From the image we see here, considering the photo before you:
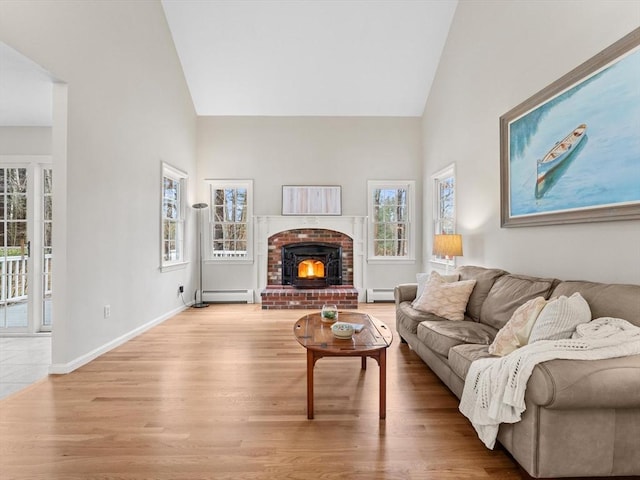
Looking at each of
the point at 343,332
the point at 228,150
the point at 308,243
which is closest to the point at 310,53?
the point at 228,150

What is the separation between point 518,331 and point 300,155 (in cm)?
493

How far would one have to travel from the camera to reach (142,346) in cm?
385

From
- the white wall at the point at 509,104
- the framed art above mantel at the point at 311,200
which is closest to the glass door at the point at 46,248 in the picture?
the framed art above mantel at the point at 311,200

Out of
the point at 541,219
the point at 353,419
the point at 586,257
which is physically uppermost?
the point at 541,219

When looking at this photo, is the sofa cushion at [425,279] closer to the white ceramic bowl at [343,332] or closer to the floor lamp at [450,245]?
the floor lamp at [450,245]

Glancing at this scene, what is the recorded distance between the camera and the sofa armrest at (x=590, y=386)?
154 cm

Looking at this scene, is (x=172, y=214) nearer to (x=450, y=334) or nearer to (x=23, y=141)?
(x=23, y=141)

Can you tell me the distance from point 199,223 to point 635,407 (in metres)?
6.13

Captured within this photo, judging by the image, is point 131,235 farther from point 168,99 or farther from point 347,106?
point 347,106

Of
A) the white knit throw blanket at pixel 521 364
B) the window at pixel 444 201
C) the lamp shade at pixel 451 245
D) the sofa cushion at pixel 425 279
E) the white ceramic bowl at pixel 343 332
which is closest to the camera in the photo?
the white knit throw blanket at pixel 521 364

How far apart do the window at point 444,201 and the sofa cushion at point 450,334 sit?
223cm

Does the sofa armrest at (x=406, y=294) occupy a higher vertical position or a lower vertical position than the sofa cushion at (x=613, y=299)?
lower

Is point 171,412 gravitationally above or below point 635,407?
below

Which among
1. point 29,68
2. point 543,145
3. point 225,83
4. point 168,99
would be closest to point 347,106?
point 225,83
